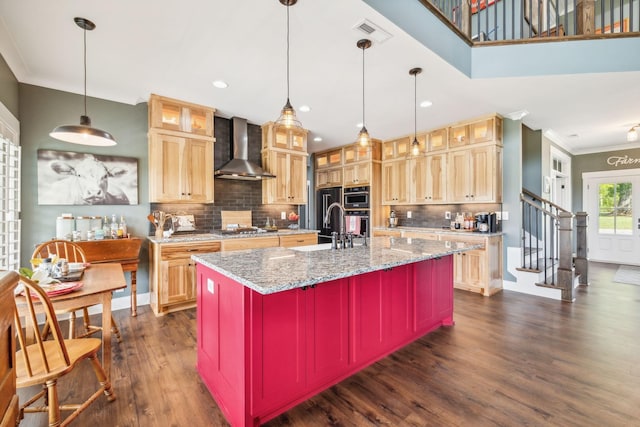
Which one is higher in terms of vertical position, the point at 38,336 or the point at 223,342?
the point at 38,336

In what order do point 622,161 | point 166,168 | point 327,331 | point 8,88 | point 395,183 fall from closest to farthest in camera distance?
point 327,331 → point 8,88 → point 166,168 → point 395,183 → point 622,161

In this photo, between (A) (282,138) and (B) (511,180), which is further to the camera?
(A) (282,138)

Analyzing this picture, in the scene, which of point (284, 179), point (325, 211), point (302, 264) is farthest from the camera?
point (325, 211)

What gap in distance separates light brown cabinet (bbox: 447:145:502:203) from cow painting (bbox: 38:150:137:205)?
484 cm

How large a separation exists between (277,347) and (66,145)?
3.68 metres

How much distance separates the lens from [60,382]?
2131 mm

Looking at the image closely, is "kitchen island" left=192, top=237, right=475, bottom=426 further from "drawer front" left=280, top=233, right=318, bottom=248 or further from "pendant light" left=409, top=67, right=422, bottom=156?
"drawer front" left=280, top=233, right=318, bottom=248

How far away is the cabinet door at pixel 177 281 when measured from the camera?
347cm

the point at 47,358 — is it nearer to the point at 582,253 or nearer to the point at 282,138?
the point at 282,138

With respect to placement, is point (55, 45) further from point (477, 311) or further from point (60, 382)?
point (477, 311)

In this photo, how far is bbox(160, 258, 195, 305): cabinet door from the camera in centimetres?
347

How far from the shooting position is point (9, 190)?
9.83 ft

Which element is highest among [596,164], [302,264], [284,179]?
[596,164]

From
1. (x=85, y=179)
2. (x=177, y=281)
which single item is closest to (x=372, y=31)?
(x=177, y=281)
